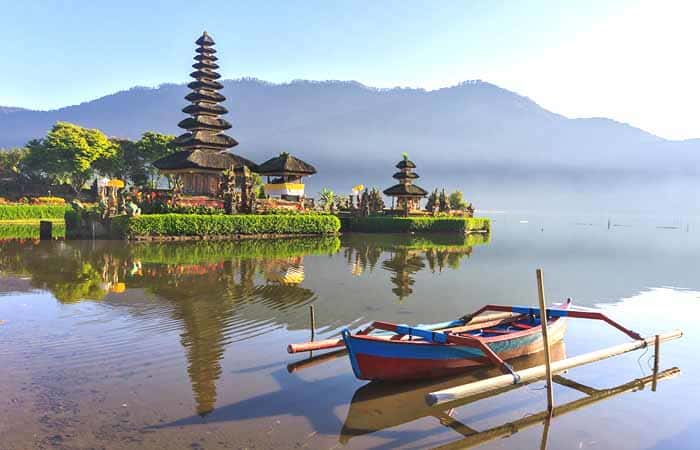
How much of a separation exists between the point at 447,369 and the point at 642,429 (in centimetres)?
326

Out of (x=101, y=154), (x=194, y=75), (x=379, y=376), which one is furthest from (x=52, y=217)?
(x=379, y=376)

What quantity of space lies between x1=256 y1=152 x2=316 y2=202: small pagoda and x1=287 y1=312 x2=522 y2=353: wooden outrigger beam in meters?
41.2

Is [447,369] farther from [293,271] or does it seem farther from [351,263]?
[351,263]

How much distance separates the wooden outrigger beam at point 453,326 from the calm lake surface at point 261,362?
60 centimetres

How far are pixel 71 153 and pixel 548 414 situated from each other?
73.6 metres

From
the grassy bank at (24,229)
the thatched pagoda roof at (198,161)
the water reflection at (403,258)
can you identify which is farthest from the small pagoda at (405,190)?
the grassy bank at (24,229)

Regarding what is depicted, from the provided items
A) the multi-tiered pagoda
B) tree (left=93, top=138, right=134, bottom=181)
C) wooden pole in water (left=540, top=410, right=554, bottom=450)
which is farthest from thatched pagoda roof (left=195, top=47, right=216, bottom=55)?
wooden pole in water (left=540, top=410, right=554, bottom=450)

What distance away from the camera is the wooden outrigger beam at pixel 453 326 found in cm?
937

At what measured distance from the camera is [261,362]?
33.1 feet

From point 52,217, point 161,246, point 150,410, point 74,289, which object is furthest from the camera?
point 52,217

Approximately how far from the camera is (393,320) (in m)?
14.2

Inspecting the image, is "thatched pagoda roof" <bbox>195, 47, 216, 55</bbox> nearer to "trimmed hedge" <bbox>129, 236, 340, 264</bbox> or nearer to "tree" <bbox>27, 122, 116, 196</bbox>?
"tree" <bbox>27, 122, 116, 196</bbox>

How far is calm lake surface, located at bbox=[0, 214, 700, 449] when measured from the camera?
7.37 m

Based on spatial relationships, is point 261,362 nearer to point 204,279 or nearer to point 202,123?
point 204,279
